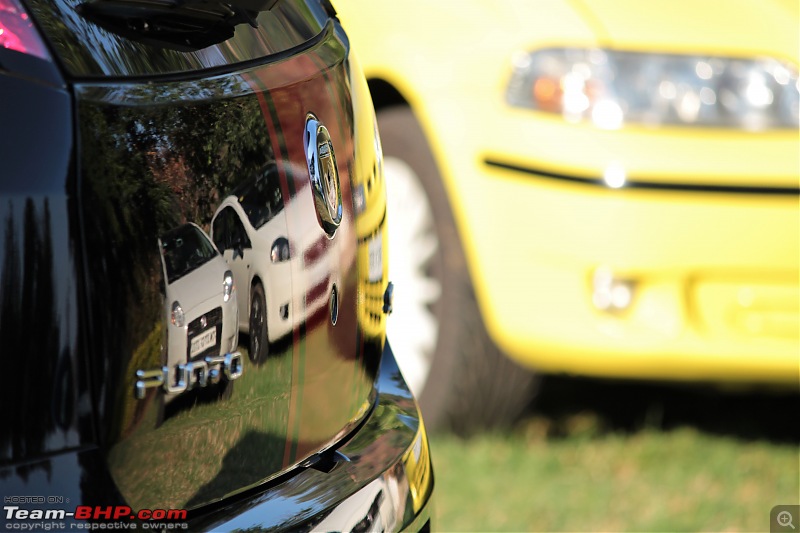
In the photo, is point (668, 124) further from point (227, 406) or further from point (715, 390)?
point (227, 406)

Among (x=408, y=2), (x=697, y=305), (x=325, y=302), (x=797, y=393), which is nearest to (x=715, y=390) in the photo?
(x=797, y=393)

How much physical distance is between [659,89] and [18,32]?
2.05m

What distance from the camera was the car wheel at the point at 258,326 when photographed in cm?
117

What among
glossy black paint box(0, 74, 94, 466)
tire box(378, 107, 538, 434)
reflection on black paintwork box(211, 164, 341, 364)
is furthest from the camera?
tire box(378, 107, 538, 434)

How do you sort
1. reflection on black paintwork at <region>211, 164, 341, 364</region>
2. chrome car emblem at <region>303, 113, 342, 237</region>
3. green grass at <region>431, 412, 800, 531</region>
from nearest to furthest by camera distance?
reflection on black paintwork at <region>211, 164, 341, 364</region> < chrome car emblem at <region>303, 113, 342, 237</region> < green grass at <region>431, 412, 800, 531</region>

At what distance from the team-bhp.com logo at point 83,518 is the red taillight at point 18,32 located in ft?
1.44

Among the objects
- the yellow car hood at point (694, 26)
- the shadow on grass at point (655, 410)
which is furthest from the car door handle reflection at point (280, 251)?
the shadow on grass at point (655, 410)

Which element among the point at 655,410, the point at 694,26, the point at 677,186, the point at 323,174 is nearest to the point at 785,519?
the point at 655,410

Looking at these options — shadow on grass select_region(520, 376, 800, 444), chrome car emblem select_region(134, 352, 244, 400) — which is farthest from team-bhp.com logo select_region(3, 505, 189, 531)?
shadow on grass select_region(520, 376, 800, 444)

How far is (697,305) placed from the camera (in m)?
2.89

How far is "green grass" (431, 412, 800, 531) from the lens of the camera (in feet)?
9.45

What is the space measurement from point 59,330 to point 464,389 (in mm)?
2194

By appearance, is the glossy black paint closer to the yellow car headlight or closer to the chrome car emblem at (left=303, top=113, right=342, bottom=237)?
the chrome car emblem at (left=303, top=113, right=342, bottom=237)

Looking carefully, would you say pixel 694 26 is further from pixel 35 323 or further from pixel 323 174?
pixel 35 323
